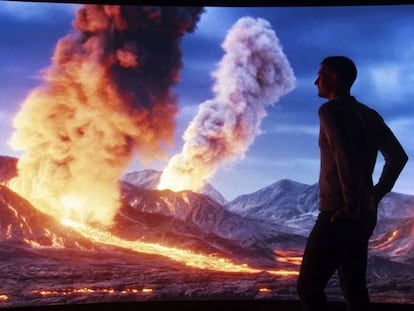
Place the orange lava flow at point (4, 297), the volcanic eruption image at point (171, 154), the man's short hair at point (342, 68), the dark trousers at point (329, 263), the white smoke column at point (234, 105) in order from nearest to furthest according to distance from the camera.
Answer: the dark trousers at point (329, 263) < the man's short hair at point (342, 68) < the orange lava flow at point (4, 297) < the volcanic eruption image at point (171, 154) < the white smoke column at point (234, 105)

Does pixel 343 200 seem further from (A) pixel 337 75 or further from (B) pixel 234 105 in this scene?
(B) pixel 234 105

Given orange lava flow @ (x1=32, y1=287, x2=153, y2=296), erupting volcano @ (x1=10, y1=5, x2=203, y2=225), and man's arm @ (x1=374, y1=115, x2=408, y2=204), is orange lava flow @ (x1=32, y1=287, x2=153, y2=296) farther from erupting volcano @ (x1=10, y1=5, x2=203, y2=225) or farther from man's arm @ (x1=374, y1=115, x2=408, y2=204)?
man's arm @ (x1=374, y1=115, x2=408, y2=204)

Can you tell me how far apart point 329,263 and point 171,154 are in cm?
202

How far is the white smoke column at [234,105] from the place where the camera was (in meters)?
3.53

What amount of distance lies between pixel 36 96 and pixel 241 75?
1.30 meters

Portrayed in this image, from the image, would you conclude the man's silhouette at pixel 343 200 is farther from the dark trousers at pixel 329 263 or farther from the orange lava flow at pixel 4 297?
the orange lava flow at pixel 4 297

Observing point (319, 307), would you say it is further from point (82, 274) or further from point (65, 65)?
point (65, 65)

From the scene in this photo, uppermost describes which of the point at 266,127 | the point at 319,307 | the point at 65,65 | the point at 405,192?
the point at 65,65

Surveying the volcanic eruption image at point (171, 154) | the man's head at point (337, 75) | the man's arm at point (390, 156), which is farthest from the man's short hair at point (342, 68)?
the volcanic eruption image at point (171, 154)

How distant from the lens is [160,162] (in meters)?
3.48

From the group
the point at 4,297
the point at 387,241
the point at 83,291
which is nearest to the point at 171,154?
the point at 83,291

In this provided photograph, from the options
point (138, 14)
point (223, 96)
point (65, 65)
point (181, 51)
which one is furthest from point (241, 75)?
point (65, 65)

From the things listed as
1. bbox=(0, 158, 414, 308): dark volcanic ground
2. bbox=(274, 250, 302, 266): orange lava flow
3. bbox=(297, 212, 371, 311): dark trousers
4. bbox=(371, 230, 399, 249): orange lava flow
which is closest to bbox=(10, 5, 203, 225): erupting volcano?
bbox=(0, 158, 414, 308): dark volcanic ground

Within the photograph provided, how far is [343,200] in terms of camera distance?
5.35 ft
